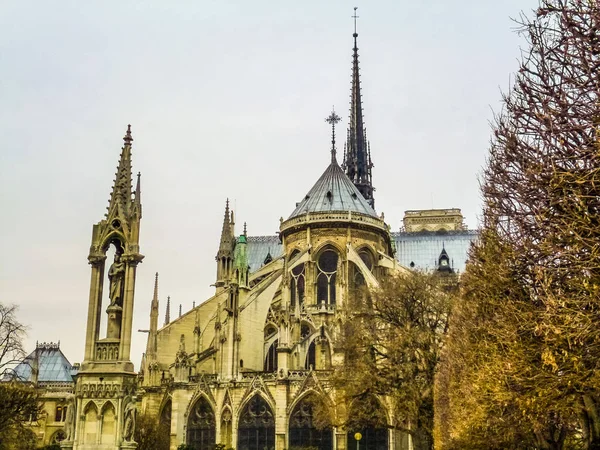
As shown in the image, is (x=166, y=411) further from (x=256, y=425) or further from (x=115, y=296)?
(x=115, y=296)

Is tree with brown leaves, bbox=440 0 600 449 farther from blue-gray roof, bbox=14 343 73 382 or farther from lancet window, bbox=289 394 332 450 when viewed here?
blue-gray roof, bbox=14 343 73 382

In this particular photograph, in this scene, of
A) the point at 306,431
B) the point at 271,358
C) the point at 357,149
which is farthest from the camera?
the point at 357,149

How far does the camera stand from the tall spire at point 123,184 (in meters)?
17.9

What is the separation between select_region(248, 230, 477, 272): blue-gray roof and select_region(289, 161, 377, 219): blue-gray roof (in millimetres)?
18979

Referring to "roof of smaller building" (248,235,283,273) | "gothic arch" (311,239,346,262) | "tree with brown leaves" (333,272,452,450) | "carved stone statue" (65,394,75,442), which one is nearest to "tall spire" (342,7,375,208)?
"roof of smaller building" (248,235,283,273)

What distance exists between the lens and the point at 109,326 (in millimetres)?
17281

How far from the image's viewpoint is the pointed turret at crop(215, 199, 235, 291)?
68.3 meters

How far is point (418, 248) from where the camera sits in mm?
84062

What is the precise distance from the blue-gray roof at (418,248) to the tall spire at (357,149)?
5.94 metres

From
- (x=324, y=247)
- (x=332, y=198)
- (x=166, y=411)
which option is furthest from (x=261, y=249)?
(x=166, y=411)

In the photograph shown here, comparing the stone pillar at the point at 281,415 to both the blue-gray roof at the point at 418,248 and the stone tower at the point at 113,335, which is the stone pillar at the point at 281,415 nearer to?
the stone tower at the point at 113,335

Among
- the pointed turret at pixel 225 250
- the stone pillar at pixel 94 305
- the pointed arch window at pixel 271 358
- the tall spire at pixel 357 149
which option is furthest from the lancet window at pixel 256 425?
the tall spire at pixel 357 149

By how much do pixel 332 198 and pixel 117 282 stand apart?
146 ft

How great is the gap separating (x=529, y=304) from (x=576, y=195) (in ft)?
12.8
